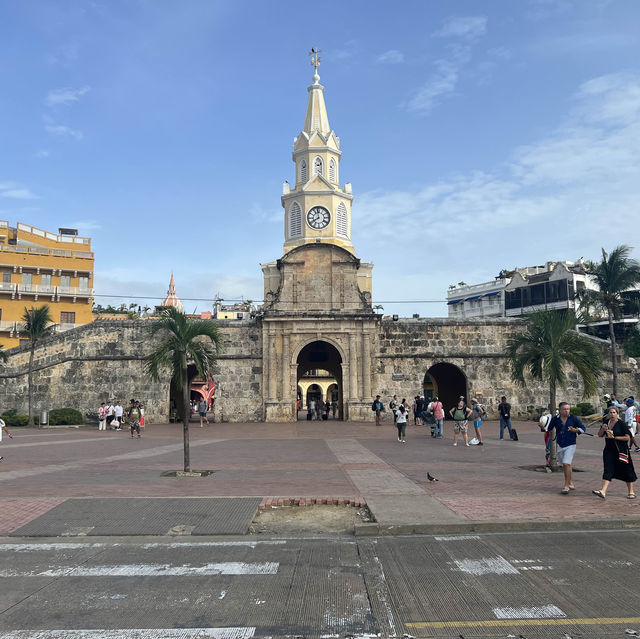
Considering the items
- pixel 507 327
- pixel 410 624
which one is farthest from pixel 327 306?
pixel 410 624

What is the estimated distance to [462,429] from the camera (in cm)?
1977

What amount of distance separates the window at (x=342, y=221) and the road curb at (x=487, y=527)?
1445 inches

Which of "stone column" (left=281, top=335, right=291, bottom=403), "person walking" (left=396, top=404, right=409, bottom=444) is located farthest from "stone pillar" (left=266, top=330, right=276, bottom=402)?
"person walking" (left=396, top=404, right=409, bottom=444)

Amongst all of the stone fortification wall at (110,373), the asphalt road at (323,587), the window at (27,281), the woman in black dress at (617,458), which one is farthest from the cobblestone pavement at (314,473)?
the window at (27,281)

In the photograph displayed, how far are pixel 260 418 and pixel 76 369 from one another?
1108 cm

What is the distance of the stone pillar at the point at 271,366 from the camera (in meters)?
32.2

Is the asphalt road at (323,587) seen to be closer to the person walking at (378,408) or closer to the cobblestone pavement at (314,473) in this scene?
the cobblestone pavement at (314,473)

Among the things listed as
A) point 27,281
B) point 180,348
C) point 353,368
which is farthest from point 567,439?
point 27,281

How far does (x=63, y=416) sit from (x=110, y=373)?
11.6 feet

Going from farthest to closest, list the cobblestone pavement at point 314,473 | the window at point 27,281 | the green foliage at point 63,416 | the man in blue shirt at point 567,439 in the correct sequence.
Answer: the window at point 27,281 → the green foliage at point 63,416 → the man in blue shirt at point 567,439 → the cobblestone pavement at point 314,473

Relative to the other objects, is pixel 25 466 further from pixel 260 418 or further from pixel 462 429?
pixel 260 418

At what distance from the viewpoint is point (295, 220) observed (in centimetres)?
4406

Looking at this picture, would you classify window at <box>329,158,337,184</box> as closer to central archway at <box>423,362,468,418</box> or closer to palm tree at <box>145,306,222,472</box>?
central archway at <box>423,362,468,418</box>

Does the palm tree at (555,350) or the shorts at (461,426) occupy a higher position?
the palm tree at (555,350)
